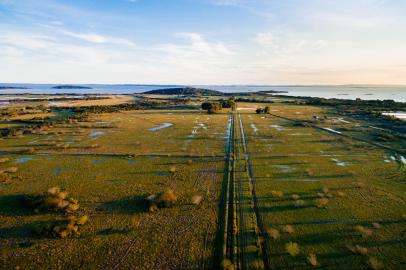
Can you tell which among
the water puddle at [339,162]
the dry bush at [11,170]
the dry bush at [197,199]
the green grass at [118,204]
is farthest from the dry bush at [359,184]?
the dry bush at [11,170]

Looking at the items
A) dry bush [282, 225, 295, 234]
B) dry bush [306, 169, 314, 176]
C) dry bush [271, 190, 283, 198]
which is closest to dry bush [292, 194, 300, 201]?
dry bush [271, 190, 283, 198]

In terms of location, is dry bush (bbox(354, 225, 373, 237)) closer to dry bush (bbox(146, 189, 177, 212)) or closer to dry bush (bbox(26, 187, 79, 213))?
dry bush (bbox(146, 189, 177, 212))

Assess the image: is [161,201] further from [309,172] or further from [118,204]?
[309,172]

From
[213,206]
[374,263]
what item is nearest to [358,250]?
[374,263]

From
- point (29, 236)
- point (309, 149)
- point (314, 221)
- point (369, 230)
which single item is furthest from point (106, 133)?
point (369, 230)

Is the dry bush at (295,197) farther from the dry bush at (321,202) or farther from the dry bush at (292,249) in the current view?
the dry bush at (292,249)
